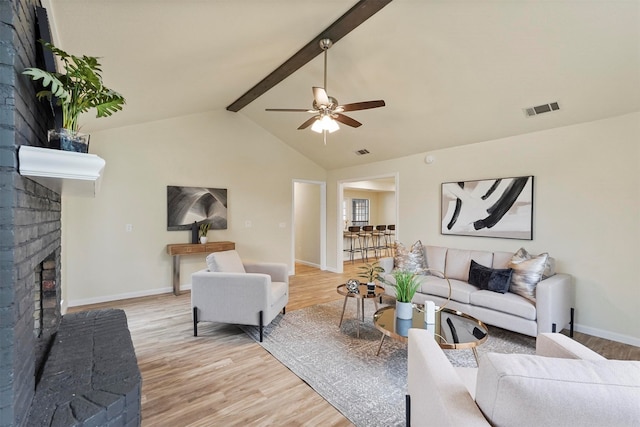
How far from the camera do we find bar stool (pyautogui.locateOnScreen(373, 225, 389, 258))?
8875 mm

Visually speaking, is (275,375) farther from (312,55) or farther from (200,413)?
(312,55)

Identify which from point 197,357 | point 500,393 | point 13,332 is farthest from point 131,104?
point 500,393

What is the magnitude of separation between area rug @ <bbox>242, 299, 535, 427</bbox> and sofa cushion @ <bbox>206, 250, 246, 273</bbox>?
72 centimetres

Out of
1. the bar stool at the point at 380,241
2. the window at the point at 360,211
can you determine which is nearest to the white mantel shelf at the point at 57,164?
the bar stool at the point at 380,241

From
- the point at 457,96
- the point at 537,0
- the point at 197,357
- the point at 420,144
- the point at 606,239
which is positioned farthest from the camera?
the point at 420,144

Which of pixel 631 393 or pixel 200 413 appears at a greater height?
pixel 631 393

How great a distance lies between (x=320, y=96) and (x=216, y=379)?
2.65 metres

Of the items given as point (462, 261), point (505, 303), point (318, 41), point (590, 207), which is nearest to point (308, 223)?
point (462, 261)

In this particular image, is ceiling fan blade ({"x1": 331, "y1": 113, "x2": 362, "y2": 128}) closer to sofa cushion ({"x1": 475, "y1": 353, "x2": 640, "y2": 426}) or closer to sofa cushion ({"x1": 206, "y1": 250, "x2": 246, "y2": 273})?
sofa cushion ({"x1": 206, "y1": 250, "x2": 246, "y2": 273})

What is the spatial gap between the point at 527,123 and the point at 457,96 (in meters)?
0.97

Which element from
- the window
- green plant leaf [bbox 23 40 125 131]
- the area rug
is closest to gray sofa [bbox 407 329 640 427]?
the area rug

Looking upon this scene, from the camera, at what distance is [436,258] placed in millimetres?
4301

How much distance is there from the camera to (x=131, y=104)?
3.51 m

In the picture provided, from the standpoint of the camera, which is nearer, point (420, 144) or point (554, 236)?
point (554, 236)
